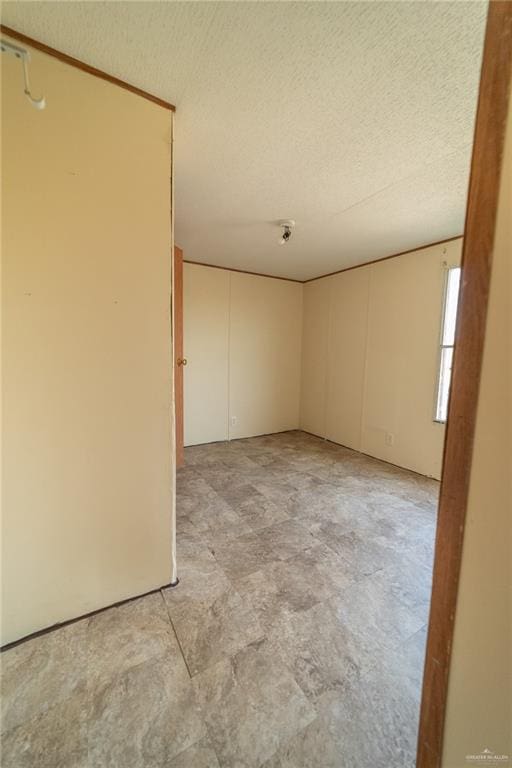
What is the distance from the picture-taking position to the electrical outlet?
3.21 m

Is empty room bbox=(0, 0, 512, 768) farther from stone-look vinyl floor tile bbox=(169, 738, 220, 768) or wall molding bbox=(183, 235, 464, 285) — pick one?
wall molding bbox=(183, 235, 464, 285)

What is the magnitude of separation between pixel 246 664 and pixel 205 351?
3093 mm

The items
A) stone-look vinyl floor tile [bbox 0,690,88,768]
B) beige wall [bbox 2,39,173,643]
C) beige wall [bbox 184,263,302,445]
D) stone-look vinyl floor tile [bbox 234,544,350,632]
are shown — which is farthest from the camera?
beige wall [bbox 184,263,302,445]

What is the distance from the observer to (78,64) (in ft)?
3.48

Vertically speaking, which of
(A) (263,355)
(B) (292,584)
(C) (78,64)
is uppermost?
(C) (78,64)

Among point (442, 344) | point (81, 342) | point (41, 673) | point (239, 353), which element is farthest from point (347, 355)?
point (41, 673)

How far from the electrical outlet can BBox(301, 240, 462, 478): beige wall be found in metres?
0.02

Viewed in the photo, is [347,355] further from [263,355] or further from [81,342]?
[81,342]

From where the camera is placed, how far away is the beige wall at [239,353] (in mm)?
3625

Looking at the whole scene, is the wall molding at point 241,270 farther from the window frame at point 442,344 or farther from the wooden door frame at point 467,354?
the wooden door frame at point 467,354

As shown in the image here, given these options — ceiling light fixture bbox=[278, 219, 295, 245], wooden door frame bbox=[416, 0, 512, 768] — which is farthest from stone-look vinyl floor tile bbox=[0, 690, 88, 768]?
ceiling light fixture bbox=[278, 219, 295, 245]

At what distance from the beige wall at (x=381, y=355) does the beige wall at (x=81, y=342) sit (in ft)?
8.79

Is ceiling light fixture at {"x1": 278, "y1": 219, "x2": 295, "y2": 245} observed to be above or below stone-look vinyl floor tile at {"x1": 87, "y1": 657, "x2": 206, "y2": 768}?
above

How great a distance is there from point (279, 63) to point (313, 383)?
357 cm
